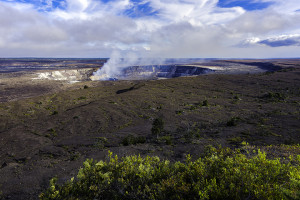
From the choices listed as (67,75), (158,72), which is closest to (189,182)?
(67,75)

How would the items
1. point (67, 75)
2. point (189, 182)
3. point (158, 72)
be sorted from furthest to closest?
1. point (158, 72)
2. point (67, 75)
3. point (189, 182)

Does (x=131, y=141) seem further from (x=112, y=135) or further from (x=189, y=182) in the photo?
(x=189, y=182)

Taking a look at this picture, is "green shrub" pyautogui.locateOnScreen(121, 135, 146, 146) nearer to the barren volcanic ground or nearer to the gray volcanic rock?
the barren volcanic ground

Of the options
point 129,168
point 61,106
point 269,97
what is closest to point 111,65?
point 61,106

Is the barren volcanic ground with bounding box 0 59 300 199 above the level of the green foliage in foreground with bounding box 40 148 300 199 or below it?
below

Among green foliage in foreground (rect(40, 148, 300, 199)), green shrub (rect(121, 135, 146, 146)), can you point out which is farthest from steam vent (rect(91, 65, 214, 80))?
green foliage in foreground (rect(40, 148, 300, 199))

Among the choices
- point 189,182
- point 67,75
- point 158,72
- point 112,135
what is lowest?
point 112,135

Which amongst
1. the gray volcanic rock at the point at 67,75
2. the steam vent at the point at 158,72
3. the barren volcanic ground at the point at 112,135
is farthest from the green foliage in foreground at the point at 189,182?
the steam vent at the point at 158,72

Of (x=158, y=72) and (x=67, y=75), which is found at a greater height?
(x=158, y=72)

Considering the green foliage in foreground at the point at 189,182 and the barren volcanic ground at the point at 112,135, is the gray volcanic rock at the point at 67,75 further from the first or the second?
the green foliage in foreground at the point at 189,182
